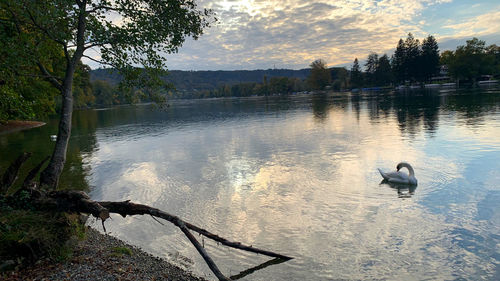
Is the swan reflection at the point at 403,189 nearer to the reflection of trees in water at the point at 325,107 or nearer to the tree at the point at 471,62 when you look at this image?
the reflection of trees in water at the point at 325,107

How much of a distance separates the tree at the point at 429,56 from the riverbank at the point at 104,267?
151131 mm

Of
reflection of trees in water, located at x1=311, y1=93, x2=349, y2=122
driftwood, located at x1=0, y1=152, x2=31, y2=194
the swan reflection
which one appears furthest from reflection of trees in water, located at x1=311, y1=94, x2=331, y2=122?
driftwood, located at x1=0, y1=152, x2=31, y2=194

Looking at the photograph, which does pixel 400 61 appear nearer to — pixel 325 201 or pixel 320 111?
pixel 320 111

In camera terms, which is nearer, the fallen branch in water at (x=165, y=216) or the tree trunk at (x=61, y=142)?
the fallen branch in water at (x=165, y=216)

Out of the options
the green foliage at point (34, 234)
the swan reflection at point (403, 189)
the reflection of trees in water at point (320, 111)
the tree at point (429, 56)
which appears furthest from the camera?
the tree at point (429, 56)

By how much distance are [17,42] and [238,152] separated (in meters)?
17.5

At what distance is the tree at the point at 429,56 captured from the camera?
131625mm

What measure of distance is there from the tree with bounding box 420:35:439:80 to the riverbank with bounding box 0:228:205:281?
15113 cm

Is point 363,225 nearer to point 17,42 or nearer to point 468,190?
point 468,190

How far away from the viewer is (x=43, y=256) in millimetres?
7660

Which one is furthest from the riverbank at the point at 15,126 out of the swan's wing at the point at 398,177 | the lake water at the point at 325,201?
the swan's wing at the point at 398,177

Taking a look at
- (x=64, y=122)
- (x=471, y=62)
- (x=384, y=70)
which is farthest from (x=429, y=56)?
(x=64, y=122)

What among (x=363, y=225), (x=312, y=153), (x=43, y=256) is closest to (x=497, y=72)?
(x=312, y=153)

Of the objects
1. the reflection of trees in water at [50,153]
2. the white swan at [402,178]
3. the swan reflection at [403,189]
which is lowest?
the swan reflection at [403,189]
